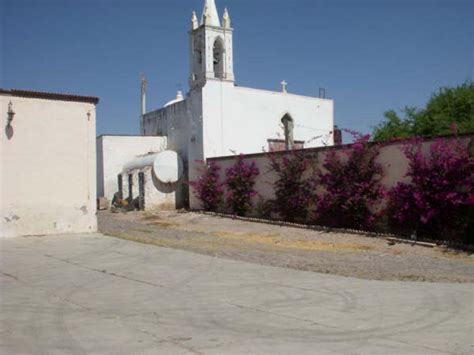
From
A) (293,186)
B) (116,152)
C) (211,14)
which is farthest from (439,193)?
(116,152)

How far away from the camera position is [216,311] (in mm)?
7535

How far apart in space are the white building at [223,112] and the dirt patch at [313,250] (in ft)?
21.8

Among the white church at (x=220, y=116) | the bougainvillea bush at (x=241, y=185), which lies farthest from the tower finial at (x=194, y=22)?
the bougainvillea bush at (x=241, y=185)

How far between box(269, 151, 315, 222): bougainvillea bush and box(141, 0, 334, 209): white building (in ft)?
21.6

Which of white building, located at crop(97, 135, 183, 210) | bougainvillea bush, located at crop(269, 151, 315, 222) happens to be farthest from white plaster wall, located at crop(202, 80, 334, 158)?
bougainvillea bush, located at crop(269, 151, 315, 222)

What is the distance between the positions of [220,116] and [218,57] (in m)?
4.61

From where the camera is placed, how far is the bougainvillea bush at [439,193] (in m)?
15.3

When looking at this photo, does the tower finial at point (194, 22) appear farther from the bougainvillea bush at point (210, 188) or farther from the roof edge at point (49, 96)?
the roof edge at point (49, 96)

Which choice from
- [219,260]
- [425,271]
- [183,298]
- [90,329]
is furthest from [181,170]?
[90,329]

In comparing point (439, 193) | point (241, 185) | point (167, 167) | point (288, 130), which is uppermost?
point (288, 130)

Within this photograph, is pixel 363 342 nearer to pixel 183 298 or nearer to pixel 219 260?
pixel 183 298

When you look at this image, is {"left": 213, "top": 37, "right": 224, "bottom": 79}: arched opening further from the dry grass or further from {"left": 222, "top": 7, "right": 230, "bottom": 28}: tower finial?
the dry grass

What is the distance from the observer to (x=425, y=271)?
11.6 m

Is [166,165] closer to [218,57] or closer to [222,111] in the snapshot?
[222,111]
